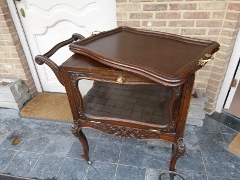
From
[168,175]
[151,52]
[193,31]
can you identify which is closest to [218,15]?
[193,31]

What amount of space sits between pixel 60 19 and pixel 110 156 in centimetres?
141

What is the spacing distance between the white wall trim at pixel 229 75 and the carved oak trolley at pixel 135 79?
74cm

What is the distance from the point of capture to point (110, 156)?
1558mm

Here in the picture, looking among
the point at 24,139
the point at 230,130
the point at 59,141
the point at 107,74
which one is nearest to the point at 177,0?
the point at 107,74

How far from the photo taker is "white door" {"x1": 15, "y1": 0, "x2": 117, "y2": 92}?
5.81ft

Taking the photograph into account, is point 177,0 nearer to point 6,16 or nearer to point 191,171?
point 191,171

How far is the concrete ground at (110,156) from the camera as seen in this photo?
4.65 feet

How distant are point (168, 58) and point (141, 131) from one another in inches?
18.0

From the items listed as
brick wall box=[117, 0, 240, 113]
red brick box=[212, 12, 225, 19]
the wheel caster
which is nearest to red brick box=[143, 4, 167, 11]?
brick wall box=[117, 0, 240, 113]

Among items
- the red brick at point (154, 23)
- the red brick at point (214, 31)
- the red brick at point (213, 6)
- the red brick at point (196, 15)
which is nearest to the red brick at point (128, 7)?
the red brick at point (154, 23)

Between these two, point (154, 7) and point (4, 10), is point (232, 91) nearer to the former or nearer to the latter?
point (154, 7)

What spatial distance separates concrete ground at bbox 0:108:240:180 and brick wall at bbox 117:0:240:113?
0.57 m

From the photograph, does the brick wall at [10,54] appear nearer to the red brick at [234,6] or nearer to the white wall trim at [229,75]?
the red brick at [234,6]

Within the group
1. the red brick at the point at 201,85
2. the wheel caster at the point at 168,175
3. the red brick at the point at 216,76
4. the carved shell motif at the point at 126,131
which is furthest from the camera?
the red brick at the point at 201,85
